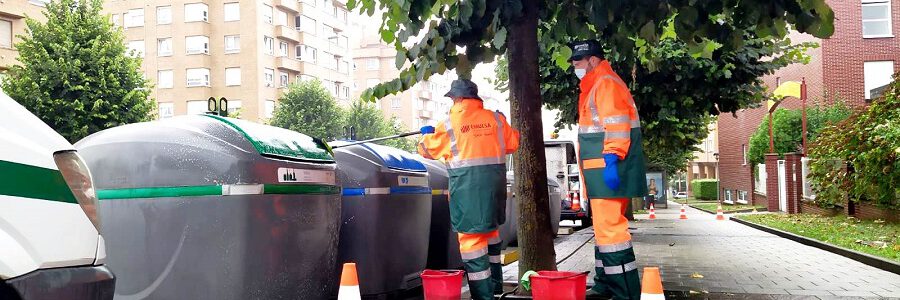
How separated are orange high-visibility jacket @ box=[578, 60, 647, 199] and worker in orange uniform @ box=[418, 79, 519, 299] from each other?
2.09ft

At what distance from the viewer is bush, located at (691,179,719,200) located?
59.6 metres

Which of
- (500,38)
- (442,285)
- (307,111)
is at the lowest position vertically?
(442,285)

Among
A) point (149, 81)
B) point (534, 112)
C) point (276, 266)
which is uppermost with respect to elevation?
point (149, 81)

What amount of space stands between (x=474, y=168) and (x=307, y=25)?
5979cm

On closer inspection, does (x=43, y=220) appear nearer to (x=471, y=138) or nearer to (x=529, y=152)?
(x=471, y=138)

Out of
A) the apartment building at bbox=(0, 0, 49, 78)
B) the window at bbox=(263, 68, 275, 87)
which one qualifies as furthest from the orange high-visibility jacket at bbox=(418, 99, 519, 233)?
the window at bbox=(263, 68, 275, 87)

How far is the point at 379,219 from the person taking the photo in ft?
20.2

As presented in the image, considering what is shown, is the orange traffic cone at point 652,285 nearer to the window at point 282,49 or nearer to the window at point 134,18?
the window at point 134,18

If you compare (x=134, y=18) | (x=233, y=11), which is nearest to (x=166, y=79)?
(x=134, y=18)

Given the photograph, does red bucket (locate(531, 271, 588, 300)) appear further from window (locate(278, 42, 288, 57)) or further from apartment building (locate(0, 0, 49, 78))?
window (locate(278, 42, 288, 57))

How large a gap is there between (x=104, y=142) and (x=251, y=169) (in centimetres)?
81

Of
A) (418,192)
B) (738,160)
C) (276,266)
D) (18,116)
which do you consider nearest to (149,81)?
(418,192)

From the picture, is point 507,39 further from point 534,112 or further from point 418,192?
point 418,192

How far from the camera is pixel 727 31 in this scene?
595cm
